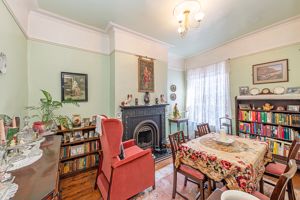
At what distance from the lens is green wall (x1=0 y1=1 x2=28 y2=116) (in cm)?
151

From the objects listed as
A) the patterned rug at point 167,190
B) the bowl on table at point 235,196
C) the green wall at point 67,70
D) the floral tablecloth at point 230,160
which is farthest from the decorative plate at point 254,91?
the green wall at point 67,70

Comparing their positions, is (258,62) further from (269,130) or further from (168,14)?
(168,14)

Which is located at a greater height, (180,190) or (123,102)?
(123,102)

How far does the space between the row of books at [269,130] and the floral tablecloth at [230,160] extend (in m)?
1.25

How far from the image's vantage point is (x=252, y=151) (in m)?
1.67

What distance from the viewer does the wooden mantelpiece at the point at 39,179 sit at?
2.66 feet

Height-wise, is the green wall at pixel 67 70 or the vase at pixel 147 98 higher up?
the green wall at pixel 67 70

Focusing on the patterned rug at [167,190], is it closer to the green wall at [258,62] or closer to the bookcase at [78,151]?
the bookcase at [78,151]

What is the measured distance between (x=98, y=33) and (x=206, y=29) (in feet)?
8.56

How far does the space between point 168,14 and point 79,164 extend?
11.4 feet

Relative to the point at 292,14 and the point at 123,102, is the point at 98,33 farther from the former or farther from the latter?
the point at 292,14

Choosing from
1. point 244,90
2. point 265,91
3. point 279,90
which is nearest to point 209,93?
point 244,90

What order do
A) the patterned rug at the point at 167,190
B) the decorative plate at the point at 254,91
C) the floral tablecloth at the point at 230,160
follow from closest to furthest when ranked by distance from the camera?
the floral tablecloth at the point at 230,160 < the patterned rug at the point at 167,190 < the decorative plate at the point at 254,91

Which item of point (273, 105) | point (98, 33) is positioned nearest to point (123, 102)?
point (98, 33)
